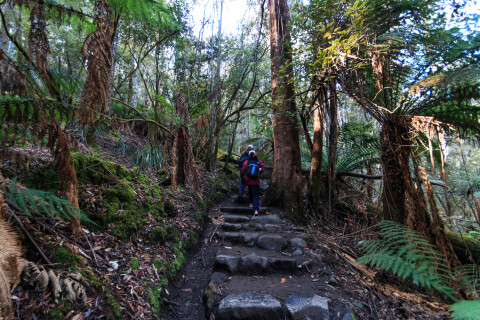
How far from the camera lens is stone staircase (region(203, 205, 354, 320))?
Result: 7.75 ft

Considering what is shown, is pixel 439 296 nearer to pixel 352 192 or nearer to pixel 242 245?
pixel 242 245

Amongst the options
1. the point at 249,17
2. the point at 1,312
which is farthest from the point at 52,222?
the point at 249,17

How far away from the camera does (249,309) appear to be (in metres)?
2.37

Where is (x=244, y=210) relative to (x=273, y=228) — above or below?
above

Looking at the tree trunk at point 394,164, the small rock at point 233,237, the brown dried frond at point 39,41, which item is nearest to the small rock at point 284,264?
the small rock at point 233,237

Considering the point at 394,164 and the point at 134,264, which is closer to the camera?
the point at 134,264

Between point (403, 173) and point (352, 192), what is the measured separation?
12.0 feet

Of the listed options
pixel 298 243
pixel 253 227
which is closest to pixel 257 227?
pixel 253 227

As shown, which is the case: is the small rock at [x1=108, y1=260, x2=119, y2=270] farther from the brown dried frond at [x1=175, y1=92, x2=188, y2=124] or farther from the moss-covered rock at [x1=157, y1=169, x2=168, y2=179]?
the moss-covered rock at [x1=157, y1=169, x2=168, y2=179]

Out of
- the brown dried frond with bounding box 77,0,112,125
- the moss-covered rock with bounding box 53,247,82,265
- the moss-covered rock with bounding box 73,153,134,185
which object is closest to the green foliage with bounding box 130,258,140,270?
the moss-covered rock with bounding box 53,247,82,265

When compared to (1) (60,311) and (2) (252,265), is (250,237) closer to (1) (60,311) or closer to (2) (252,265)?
(2) (252,265)

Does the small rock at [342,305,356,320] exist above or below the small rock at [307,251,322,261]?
below

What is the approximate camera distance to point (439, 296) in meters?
2.73

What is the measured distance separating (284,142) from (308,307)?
11.4ft
